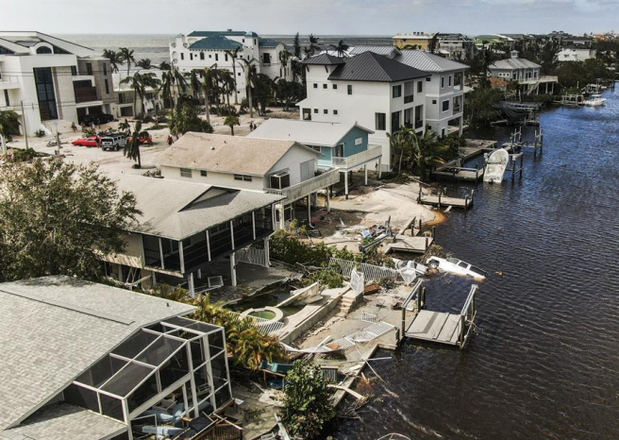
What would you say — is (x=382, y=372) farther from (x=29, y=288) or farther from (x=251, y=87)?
(x=251, y=87)

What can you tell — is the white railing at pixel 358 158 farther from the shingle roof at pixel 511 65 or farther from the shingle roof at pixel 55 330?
the shingle roof at pixel 511 65

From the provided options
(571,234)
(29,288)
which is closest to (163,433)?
(29,288)

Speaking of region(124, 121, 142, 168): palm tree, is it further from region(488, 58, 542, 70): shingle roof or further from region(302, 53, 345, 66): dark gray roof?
region(488, 58, 542, 70): shingle roof

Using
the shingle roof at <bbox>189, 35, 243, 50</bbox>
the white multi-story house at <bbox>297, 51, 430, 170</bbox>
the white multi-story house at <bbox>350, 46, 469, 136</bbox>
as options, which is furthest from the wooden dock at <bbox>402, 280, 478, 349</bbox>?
the shingle roof at <bbox>189, 35, 243, 50</bbox>

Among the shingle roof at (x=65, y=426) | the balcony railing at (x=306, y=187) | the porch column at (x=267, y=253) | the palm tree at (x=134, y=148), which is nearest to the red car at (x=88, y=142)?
the palm tree at (x=134, y=148)

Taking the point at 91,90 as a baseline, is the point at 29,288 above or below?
below

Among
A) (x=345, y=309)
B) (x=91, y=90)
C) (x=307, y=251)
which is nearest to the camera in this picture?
(x=345, y=309)

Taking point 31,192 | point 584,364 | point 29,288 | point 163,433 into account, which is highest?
point 31,192

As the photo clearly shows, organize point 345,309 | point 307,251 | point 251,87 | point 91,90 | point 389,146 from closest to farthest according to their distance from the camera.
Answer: point 345,309
point 307,251
point 389,146
point 91,90
point 251,87
